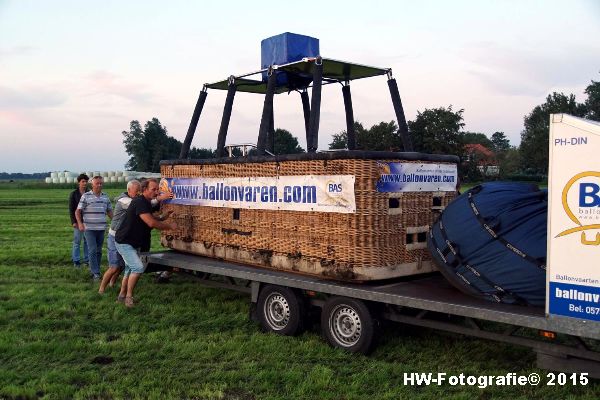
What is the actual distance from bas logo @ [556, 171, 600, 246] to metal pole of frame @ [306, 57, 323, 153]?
112 inches

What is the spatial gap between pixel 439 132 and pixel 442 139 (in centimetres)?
107

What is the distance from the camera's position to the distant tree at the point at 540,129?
7062 centimetres

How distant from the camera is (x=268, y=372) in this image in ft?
17.3

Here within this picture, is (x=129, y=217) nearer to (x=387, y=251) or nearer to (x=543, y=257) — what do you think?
(x=387, y=251)

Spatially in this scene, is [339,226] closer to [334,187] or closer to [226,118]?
[334,187]

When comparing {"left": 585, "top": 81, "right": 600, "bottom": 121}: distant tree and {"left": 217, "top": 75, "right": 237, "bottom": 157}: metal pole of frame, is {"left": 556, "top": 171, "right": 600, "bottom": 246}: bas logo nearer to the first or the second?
{"left": 217, "top": 75, "right": 237, "bottom": 157}: metal pole of frame

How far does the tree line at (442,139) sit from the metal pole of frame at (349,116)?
20955 mm

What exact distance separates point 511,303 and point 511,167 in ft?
270

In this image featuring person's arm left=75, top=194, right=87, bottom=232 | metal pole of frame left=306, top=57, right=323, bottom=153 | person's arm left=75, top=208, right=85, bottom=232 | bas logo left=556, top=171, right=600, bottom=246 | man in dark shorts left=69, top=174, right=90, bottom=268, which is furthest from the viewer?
man in dark shorts left=69, top=174, right=90, bottom=268

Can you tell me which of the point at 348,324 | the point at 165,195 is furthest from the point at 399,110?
the point at 165,195

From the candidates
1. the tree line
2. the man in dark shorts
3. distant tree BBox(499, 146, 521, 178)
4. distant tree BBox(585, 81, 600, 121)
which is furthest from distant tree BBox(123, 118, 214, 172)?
the man in dark shorts

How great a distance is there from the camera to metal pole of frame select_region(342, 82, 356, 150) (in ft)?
26.7

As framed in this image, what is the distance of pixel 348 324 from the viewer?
5934mm

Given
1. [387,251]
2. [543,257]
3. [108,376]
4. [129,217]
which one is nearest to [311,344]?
[387,251]
